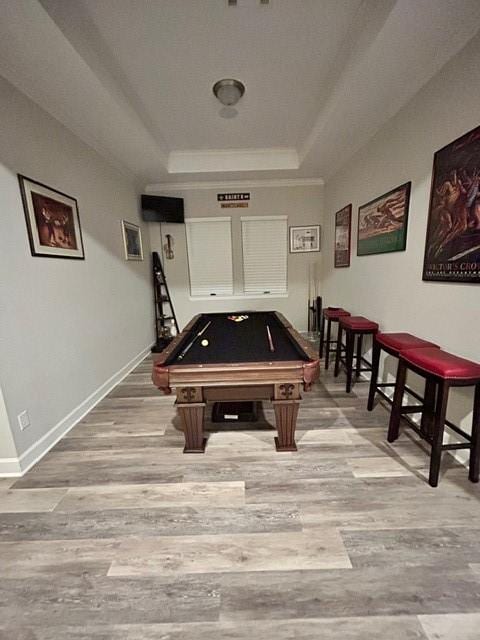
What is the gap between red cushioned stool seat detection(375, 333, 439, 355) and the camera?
205cm

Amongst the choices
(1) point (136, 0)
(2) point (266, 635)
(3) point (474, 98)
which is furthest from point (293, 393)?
(1) point (136, 0)

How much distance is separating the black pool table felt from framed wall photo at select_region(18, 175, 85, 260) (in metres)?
1.37

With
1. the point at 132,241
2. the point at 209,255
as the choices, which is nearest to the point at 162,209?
the point at 132,241

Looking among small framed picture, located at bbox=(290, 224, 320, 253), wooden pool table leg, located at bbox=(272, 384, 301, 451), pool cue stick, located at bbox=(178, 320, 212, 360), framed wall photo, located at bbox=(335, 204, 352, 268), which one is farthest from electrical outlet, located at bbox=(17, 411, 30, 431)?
small framed picture, located at bbox=(290, 224, 320, 253)

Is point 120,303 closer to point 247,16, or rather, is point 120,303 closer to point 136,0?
point 136,0

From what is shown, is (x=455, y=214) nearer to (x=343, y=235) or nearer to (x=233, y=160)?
(x=343, y=235)

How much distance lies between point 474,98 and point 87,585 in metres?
3.44

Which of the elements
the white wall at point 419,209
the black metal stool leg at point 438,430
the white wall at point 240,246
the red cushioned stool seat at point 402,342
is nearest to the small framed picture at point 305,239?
the white wall at point 240,246

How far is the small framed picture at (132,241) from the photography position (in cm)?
379

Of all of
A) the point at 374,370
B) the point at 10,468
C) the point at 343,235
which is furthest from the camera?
the point at 343,235

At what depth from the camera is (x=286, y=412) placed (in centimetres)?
198

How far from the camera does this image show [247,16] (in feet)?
5.85

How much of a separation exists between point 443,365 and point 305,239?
3.73 m

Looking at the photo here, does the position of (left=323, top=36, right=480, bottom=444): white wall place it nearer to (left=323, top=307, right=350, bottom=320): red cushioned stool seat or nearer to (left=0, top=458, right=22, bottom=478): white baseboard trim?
(left=323, top=307, right=350, bottom=320): red cushioned stool seat
